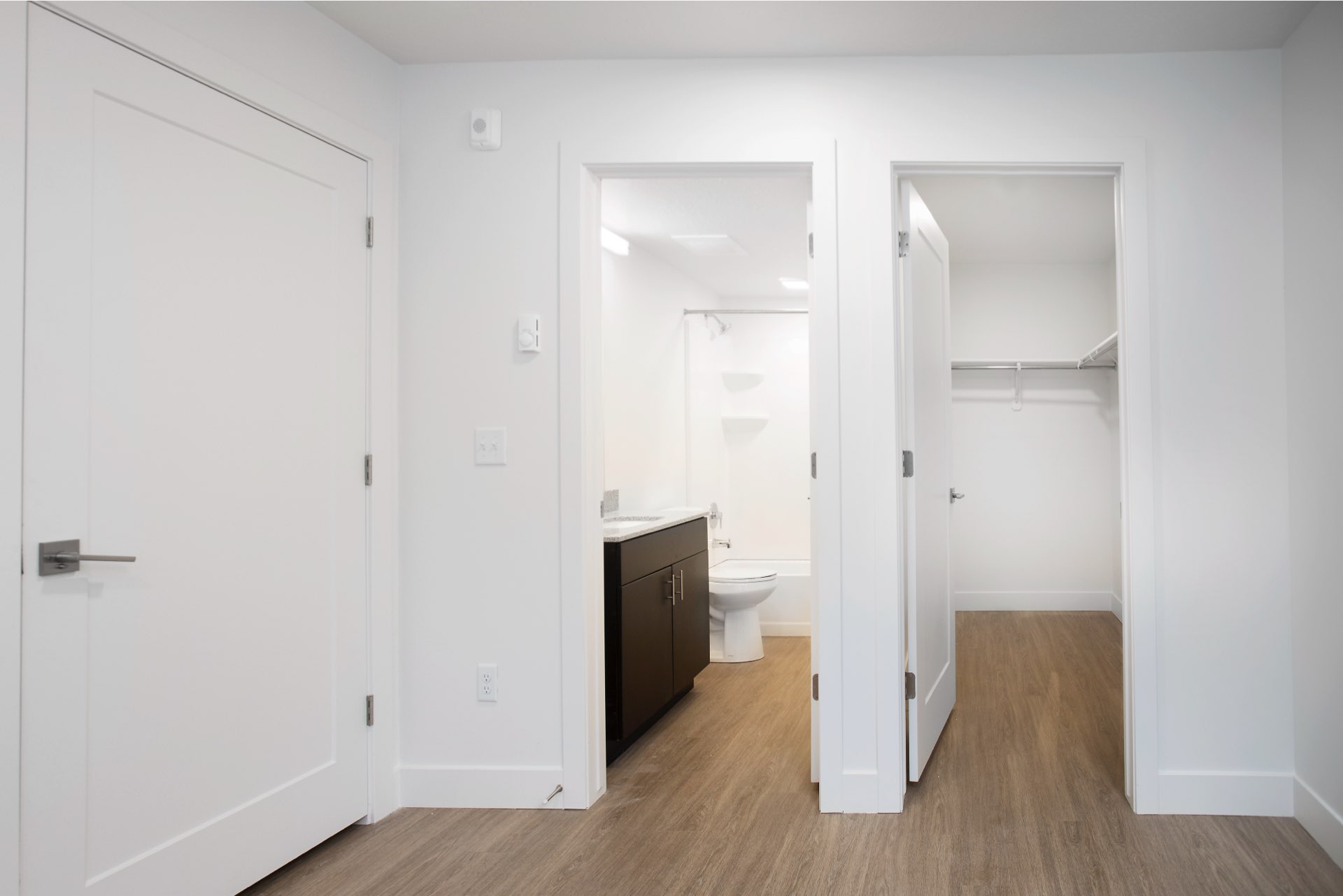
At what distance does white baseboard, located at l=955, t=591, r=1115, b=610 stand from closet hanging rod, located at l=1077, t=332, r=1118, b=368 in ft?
5.15

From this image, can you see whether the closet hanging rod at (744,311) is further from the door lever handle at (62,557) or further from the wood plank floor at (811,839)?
the door lever handle at (62,557)

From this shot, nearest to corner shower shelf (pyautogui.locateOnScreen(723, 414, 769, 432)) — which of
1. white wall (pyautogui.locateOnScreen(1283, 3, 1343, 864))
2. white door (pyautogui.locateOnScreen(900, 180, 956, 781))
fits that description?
white door (pyautogui.locateOnScreen(900, 180, 956, 781))

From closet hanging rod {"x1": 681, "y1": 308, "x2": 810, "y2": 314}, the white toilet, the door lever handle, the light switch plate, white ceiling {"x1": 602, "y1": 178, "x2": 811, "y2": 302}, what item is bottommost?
the white toilet

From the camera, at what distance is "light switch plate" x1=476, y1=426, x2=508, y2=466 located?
2.63 m

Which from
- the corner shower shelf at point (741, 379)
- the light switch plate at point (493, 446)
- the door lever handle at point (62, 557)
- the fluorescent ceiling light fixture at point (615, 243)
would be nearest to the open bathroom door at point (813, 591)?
the light switch plate at point (493, 446)

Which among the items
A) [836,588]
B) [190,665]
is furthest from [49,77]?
[836,588]

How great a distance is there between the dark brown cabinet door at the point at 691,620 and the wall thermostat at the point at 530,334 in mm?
1369

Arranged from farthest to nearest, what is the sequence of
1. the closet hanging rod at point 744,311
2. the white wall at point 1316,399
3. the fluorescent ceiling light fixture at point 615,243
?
the closet hanging rod at point 744,311
the fluorescent ceiling light fixture at point 615,243
the white wall at point 1316,399

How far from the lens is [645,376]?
479 centimetres

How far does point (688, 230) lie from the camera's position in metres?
4.26

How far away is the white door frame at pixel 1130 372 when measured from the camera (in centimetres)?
253

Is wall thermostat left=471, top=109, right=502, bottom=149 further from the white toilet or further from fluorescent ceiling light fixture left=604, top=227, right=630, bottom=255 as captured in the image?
the white toilet

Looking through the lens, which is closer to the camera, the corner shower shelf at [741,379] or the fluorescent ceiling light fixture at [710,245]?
the fluorescent ceiling light fixture at [710,245]

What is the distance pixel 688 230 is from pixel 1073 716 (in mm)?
2824
